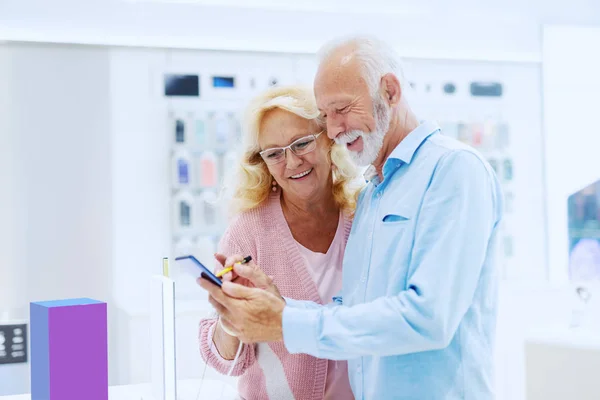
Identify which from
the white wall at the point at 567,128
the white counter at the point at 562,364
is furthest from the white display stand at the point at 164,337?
the white wall at the point at 567,128

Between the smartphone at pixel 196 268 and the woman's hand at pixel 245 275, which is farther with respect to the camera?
the woman's hand at pixel 245 275

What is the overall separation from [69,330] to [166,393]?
323 millimetres

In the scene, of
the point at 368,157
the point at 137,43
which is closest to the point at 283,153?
the point at 368,157

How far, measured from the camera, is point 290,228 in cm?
211

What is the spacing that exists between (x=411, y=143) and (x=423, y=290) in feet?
1.33

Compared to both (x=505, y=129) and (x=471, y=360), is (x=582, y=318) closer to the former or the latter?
(x=505, y=129)

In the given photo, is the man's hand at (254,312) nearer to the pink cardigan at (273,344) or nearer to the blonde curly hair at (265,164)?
the pink cardigan at (273,344)

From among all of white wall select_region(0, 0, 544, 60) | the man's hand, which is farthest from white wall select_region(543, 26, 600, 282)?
the man's hand

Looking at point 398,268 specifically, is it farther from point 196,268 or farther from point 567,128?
point 567,128

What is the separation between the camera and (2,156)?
146 inches

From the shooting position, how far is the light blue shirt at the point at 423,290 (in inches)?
56.9

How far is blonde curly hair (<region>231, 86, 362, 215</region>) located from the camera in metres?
2.03

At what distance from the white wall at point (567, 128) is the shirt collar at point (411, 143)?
10.6ft

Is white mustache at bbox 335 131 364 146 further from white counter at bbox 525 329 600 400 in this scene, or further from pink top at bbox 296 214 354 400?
white counter at bbox 525 329 600 400
